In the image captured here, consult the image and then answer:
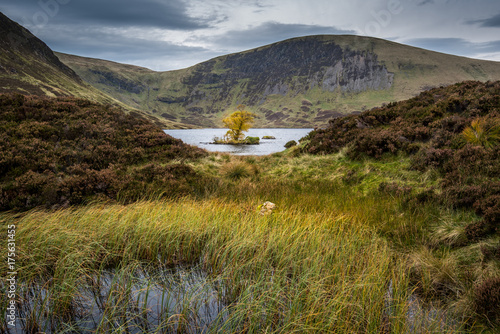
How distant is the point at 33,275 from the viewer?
4.14 meters

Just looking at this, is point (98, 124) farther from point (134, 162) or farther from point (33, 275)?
point (33, 275)

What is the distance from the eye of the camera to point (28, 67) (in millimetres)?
124000

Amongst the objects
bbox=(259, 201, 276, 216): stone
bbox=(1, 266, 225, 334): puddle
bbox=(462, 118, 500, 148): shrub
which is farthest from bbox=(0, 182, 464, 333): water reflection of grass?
bbox=(462, 118, 500, 148): shrub

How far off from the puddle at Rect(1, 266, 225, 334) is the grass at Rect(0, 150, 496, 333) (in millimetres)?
20

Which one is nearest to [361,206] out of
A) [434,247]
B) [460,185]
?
[434,247]

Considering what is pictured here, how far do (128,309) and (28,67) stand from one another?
169m

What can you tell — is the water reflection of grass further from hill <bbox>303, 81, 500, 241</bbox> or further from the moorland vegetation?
hill <bbox>303, 81, 500, 241</bbox>

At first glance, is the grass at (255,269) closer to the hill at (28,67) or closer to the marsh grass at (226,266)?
the marsh grass at (226,266)

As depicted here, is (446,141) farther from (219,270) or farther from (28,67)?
(28,67)

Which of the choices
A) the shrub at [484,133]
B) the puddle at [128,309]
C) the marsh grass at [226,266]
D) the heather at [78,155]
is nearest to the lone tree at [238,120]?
the heather at [78,155]

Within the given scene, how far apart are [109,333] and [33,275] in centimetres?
215

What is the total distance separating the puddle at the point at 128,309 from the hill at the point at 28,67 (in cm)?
11289

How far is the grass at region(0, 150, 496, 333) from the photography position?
3.24 m

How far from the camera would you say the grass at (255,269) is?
10.6 feet
